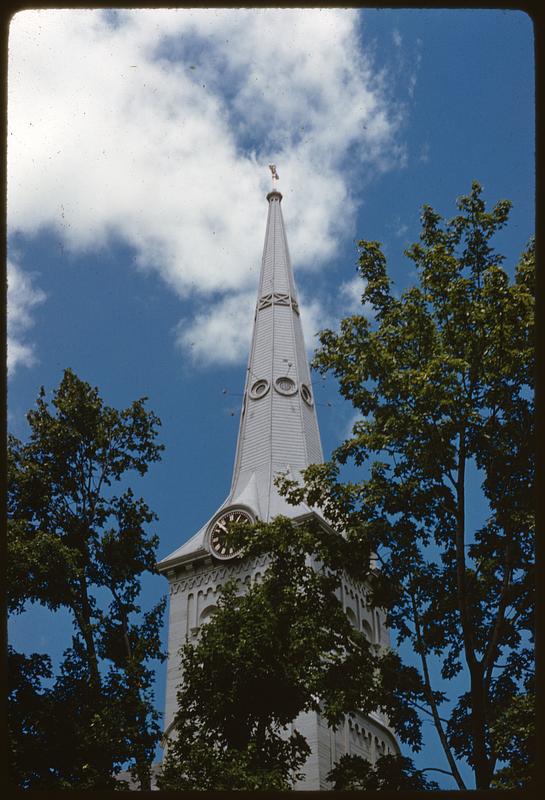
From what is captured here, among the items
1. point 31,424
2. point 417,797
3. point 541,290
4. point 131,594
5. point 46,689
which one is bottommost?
point 417,797

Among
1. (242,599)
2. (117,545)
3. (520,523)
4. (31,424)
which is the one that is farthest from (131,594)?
(520,523)

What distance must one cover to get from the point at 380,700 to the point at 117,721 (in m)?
5.67

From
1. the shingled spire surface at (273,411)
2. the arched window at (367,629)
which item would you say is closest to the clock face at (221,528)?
the shingled spire surface at (273,411)

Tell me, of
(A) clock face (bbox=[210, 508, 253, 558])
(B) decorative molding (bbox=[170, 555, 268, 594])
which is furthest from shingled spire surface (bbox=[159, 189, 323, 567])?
(B) decorative molding (bbox=[170, 555, 268, 594])

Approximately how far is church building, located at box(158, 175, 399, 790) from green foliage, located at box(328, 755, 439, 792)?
28.4 meters

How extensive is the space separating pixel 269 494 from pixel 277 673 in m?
35.1

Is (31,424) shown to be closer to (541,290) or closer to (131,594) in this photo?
(131,594)

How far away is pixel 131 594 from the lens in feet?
79.3

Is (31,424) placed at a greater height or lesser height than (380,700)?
greater

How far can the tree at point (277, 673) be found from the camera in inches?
727

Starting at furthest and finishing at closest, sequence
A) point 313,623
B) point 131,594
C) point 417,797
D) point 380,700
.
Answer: point 131,594 < point 313,623 < point 380,700 < point 417,797

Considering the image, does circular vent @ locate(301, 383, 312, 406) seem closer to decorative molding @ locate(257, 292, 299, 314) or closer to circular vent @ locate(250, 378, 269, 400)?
circular vent @ locate(250, 378, 269, 400)

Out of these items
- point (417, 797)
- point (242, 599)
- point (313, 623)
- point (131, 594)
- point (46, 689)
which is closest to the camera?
point (417, 797)

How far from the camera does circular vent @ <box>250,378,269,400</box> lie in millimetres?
63469
